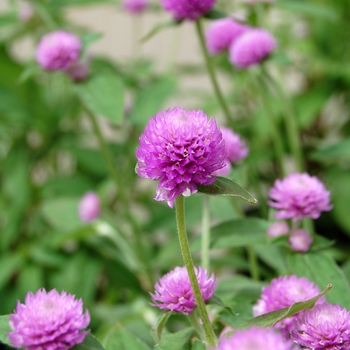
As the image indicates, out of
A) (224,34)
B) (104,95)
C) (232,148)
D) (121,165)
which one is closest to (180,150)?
(232,148)

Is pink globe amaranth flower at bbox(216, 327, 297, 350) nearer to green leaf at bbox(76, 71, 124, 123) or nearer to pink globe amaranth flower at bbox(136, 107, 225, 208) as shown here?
pink globe amaranth flower at bbox(136, 107, 225, 208)

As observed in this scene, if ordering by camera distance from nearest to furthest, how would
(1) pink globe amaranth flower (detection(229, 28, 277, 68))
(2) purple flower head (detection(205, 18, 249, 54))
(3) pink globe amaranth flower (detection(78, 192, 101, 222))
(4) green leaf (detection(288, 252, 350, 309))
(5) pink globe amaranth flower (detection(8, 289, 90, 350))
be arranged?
1. (5) pink globe amaranth flower (detection(8, 289, 90, 350))
2. (4) green leaf (detection(288, 252, 350, 309))
3. (1) pink globe amaranth flower (detection(229, 28, 277, 68))
4. (2) purple flower head (detection(205, 18, 249, 54))
5. (3) pink globe amaranth flower (detection(78, 192, 101, 222))

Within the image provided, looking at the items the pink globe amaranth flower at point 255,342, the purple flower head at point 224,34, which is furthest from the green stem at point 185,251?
the purple flower head at point 224,34

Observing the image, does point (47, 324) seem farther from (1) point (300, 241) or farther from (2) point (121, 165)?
(2) point (121, 165)

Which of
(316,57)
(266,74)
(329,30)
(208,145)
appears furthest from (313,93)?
(208,145)

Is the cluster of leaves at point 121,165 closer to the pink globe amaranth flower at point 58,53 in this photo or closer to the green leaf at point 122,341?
the pink globe amaranth flower at point 58,53

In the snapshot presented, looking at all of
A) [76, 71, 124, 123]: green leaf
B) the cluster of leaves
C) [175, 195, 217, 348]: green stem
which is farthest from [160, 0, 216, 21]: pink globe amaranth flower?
[175, 195, 217, 348]: green stem
